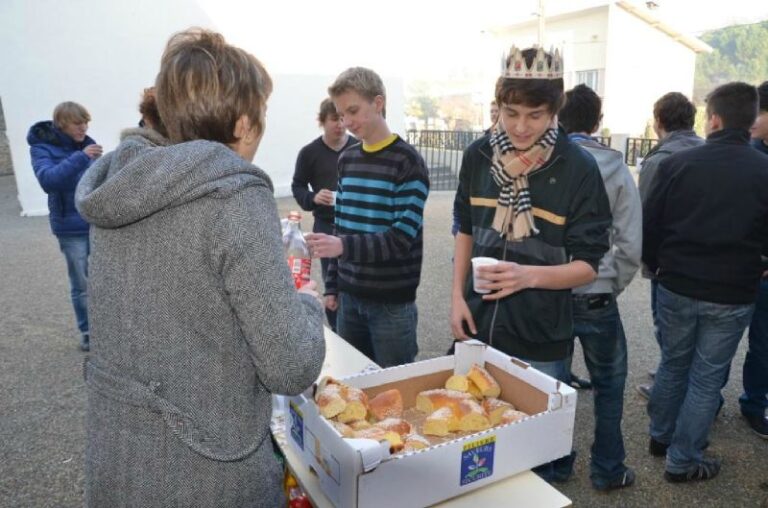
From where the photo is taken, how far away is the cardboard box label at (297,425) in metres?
1.54

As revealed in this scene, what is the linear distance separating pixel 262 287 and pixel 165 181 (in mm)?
257

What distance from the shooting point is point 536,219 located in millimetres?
1909

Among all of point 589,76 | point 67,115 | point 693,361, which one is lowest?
point 693,361

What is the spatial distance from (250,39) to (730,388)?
11.8 metres

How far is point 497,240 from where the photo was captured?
77.8 inches

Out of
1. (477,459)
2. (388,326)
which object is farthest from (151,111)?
(388,326)

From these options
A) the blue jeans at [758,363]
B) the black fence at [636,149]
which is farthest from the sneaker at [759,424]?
the black fence at [636,149]

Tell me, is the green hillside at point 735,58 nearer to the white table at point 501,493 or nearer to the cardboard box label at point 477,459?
the white table at point 501,493

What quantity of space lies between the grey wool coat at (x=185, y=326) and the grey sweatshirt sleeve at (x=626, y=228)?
189cm

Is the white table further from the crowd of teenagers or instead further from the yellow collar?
the yellow collar

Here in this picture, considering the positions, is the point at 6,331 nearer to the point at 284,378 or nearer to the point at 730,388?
the point at 284,378

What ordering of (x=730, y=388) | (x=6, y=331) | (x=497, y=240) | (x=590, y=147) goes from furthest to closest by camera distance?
(x=6, y=331), (x=730, y=388), (x=590, y=147), (x=497, y=240)

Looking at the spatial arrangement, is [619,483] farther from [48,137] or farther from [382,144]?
[48,137]

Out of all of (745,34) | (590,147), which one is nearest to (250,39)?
(590,147)
